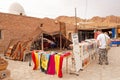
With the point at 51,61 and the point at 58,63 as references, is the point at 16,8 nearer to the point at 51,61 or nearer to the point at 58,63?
the point at 51,61

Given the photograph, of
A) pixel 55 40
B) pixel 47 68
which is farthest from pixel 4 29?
pixel 47 68

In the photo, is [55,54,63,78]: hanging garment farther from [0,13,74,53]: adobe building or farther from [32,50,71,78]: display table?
[0,13,74,53]: adobe building

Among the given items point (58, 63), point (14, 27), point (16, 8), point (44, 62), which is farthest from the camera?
point (16, 8)

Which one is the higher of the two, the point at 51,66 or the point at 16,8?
the point at 16,8

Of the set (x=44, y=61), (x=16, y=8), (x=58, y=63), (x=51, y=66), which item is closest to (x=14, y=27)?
(x=16, y=8)

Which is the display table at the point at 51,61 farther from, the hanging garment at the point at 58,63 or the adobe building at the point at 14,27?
the adobe building at the point at 14,27

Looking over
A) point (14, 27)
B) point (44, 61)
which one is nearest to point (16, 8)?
point (14, 27)

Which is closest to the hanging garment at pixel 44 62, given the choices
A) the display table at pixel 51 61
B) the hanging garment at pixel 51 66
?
the display table at pixel 51 61

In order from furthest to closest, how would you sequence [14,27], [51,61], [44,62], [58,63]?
[14,27], [44,62], [51,61], [58,63]

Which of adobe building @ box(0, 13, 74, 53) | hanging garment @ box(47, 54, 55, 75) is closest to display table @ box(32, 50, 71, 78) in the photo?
hanging garment @ box(47, 54, 55, 75)

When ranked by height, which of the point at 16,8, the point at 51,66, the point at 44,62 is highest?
the point at 16,8

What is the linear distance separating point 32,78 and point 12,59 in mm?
5593

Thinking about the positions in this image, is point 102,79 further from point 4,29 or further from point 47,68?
point 4,29

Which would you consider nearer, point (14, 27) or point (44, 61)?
point (44, 61)
